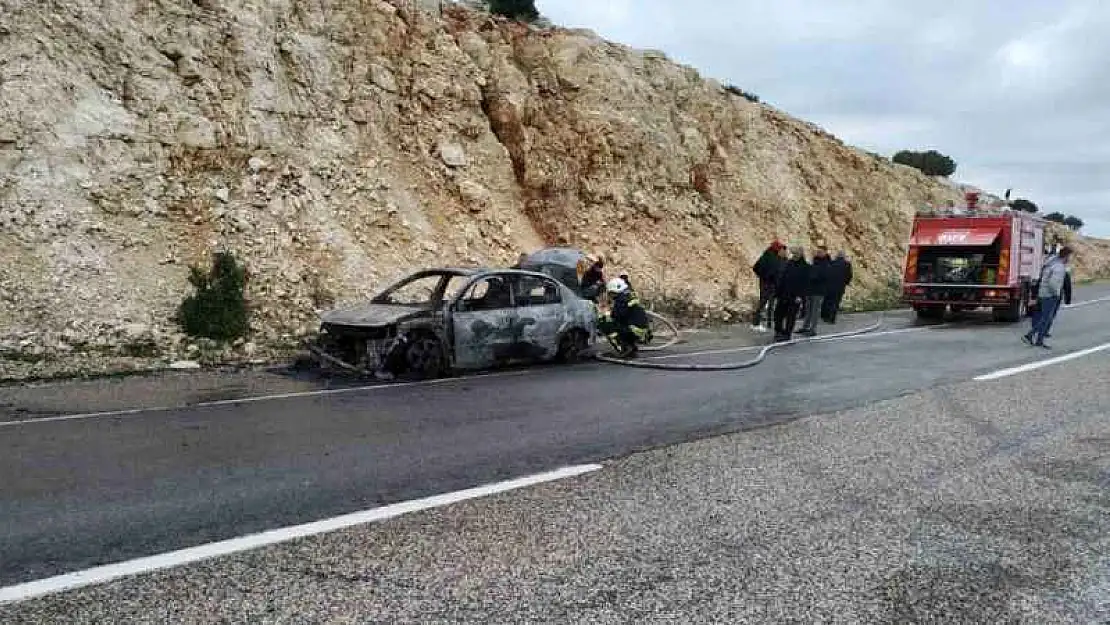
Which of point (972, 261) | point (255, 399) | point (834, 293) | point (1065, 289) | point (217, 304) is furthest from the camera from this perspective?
point (1065, 289)

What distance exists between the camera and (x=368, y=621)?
3375 millimetres

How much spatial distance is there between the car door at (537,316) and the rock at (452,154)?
347 inches

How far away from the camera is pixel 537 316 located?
11.7 m

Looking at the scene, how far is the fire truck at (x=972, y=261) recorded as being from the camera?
66.7 feet

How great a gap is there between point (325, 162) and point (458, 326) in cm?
817

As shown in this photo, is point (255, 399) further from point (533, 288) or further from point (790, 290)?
point (790, 290)

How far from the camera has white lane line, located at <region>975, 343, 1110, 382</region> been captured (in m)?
11.0

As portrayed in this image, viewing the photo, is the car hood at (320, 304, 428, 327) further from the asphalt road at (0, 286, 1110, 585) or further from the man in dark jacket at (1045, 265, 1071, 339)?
the man in dark jacket at (1045, 265, 1071, 339)

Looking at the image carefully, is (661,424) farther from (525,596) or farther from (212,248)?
(212,248)

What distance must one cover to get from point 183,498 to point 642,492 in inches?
115

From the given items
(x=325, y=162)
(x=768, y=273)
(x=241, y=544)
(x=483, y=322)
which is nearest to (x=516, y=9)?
(x=325, y=162)

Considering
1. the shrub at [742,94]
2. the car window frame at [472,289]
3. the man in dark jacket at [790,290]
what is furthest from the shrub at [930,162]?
the car window frame at [472,289]

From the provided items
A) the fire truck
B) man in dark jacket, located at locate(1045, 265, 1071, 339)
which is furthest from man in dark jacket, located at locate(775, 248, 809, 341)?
the fire truck

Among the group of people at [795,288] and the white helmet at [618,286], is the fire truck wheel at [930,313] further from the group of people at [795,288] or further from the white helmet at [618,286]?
the white helmet at [618,286]
